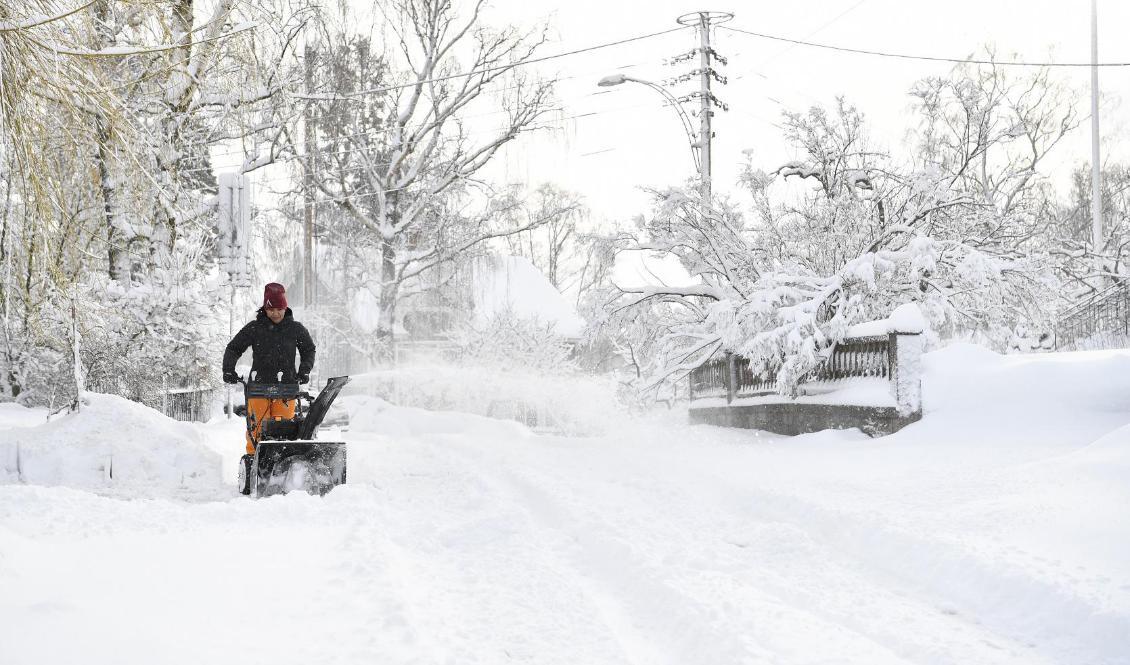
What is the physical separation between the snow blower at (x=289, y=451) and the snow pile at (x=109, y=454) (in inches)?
56.7

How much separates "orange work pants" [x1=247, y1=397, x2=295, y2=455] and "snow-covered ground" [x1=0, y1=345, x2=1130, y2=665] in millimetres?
863

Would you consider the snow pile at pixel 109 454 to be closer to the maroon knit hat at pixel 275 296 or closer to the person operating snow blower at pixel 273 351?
the person operating snow blower at pixel 273 351

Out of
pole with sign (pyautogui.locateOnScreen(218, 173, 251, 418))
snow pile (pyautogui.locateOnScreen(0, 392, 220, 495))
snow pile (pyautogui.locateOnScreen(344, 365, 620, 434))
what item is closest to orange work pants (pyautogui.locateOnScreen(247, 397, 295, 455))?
snow pile (pyautogui.locateOnScreen(0, 392, 220, 495))

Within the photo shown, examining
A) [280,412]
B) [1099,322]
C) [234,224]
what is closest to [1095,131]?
[1099,322]

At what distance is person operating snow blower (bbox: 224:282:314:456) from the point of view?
874cm

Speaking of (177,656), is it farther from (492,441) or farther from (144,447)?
(492,441)

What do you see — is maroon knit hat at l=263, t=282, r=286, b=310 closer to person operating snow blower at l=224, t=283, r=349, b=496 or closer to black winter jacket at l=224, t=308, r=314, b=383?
person operating snow blower at l=224, t=283, r=349, b=496

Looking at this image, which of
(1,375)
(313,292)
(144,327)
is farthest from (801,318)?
(313,292)

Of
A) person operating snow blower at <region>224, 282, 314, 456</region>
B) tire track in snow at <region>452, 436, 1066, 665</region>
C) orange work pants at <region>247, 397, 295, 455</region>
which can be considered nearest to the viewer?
tire track in snow at <region>452, 436, 1066, 665</region>

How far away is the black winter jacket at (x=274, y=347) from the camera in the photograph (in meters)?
8.84

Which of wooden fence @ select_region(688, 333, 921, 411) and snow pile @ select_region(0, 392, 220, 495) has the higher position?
wooden fence @ select_region(688, 333, 921, 411)

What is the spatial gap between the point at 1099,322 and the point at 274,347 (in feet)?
74.5

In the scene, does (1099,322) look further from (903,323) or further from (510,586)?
(510,586)

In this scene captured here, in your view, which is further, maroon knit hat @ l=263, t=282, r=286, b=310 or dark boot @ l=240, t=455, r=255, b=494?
maroon knit hat @ l=263, t=282, r=286, b=310
